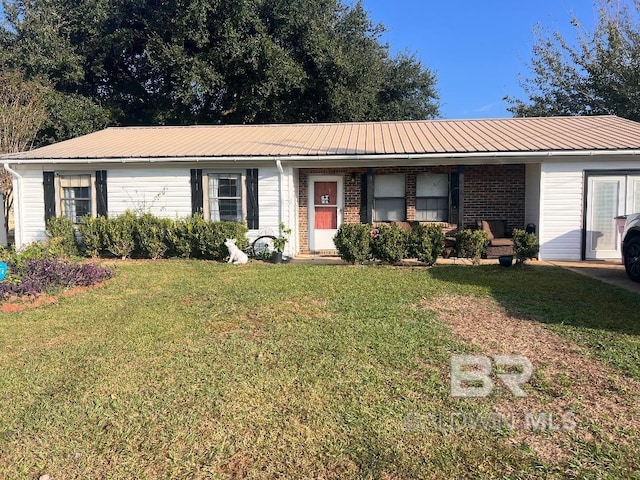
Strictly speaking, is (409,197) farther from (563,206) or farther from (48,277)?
(48,277)

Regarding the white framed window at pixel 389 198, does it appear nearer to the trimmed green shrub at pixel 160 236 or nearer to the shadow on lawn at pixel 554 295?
the shadow on lawn at pixel 554 295

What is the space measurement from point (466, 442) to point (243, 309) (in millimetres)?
3623

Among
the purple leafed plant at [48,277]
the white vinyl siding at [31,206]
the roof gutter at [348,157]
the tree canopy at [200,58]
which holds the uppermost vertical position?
the tree canopy at [200,58]

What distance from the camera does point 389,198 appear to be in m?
11.9

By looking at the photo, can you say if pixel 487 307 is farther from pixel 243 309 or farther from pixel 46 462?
pixel 46 462

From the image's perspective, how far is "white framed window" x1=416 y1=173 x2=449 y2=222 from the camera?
11719 mm

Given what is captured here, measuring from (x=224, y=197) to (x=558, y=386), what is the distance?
9.32 metres

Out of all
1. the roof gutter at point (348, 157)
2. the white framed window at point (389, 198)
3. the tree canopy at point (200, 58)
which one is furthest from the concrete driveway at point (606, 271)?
the tree canopy at point (200, 58)

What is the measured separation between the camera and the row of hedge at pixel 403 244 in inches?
357

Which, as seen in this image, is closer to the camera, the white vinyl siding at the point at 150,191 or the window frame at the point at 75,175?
the white vinyl siding at the point at 150,191

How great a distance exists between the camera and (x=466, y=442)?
2.78 meters

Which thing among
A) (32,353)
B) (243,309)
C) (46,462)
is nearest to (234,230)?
(243,309)

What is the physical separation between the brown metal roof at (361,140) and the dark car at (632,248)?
2737mm

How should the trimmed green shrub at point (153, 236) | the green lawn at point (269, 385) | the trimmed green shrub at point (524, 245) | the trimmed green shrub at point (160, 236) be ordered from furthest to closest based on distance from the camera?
the trimmed green shrub at point (153, 236) → the trimmed green shrub at point (160, 236) → the trimmed green shrub at point (524, 245) → the green lawn at point (269, 385)
